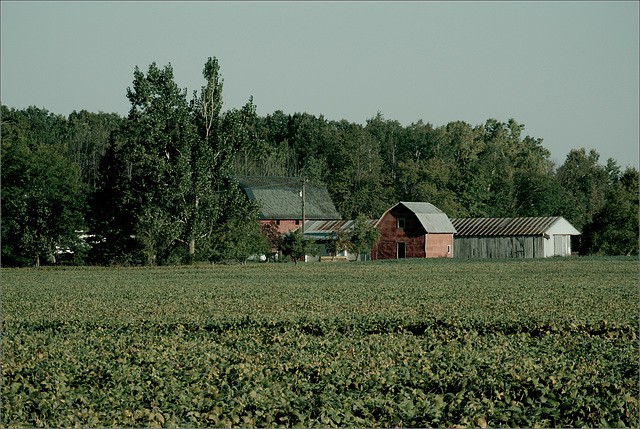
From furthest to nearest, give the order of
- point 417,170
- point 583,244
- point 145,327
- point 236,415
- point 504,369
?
point 417,170 → point 583,244 → point 145,327 → point 504,369 → point 236,415

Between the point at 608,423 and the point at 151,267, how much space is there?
43.4 metres

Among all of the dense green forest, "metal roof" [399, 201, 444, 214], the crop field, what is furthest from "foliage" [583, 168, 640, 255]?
the crop field

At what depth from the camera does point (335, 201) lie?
318 feet

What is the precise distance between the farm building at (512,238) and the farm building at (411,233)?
6.86 ft

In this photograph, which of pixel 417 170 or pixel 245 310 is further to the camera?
pixel 417 170

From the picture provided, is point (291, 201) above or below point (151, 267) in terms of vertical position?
above

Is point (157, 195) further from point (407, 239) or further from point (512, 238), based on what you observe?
point (512, 238)

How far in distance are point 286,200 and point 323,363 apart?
6940 cm

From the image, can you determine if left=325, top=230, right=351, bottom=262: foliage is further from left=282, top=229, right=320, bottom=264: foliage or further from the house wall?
the house wall

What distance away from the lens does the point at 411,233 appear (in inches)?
2805

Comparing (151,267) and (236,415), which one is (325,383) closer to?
(236,415)

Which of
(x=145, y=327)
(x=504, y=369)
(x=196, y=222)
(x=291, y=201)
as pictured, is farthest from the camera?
(x=291, y=201)

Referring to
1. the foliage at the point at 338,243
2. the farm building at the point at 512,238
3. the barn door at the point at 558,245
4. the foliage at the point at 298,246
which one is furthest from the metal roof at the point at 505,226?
the foliage at the point at 298,246

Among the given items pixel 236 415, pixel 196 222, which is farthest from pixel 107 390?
pixel 196 222
